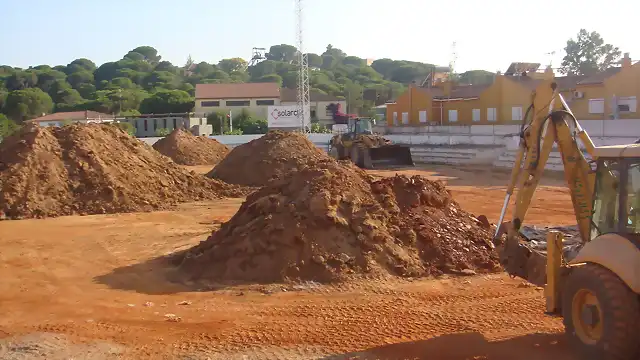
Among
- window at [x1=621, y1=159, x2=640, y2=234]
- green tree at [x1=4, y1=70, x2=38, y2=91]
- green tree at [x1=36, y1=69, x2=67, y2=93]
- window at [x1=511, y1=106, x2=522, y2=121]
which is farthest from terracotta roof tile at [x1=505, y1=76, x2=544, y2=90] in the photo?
Answer: green tree at [x1=36, y1=69, x2=67, y2=93]

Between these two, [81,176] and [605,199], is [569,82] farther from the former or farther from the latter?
[605,199]

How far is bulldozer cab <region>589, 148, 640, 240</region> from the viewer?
5699mm

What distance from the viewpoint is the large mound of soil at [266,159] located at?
24.3m

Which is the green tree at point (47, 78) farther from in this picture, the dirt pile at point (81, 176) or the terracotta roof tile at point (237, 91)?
the dirt pile at point (81, 176)

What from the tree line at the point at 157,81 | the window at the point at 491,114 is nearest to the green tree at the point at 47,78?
the tree line at the point at 157,81

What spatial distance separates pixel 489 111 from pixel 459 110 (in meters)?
3.27

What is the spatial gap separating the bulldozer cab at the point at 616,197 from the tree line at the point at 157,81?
155 ft

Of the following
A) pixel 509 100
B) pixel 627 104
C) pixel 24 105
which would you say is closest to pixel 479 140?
pixel 627 104

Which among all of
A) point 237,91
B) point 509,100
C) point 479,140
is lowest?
point 479,140

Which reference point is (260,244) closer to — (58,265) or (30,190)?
(58,265)

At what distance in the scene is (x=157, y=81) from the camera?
124 meters

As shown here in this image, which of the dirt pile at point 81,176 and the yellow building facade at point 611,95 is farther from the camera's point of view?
the yellow building facade at point 611,95

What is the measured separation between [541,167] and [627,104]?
102 feet

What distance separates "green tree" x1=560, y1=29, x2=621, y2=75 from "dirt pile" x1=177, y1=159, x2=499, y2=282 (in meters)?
85.2
